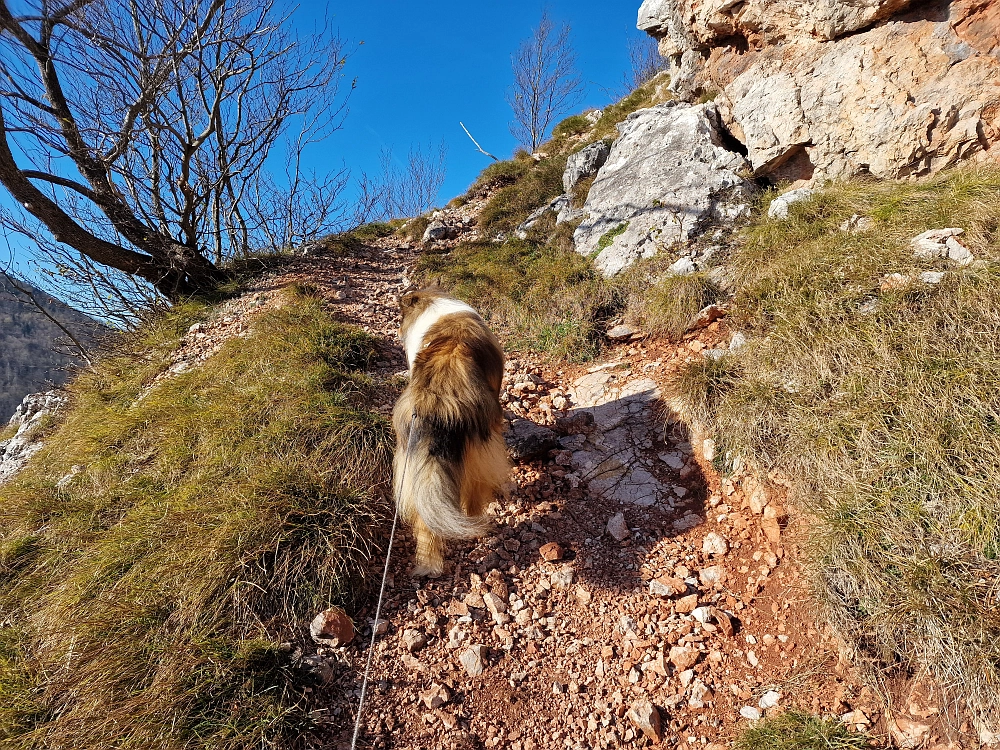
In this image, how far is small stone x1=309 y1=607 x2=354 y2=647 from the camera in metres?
2.57

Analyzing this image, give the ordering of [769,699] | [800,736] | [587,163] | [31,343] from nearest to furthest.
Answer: [800,736] < [769,699] < [587,163] < [31,343]

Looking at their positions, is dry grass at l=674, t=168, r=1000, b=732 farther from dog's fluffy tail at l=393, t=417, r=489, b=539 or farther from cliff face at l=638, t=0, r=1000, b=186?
dog's fluffy tail at l=393, t=417, r=489, b=539

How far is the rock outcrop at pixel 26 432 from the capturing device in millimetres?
5539

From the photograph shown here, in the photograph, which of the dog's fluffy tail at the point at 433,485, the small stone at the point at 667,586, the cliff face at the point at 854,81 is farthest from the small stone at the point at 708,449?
the cliff face at the point at 854,81

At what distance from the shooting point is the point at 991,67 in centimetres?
443

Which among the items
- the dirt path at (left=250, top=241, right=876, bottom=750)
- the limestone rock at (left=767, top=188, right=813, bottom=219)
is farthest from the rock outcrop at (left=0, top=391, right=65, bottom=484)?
the limestone rock at (left=767, top=188, right=813, bottom=219)

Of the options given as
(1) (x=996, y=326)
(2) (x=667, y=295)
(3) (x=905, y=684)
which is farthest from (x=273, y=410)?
(1) (x=996, y=326)

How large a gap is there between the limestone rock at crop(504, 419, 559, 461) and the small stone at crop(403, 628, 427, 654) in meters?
1.59

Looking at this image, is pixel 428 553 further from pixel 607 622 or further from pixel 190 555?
pixel 190 555

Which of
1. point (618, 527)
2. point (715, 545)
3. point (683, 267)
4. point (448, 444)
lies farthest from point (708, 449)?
point (683, 267)

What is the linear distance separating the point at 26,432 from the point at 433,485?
6.77 m

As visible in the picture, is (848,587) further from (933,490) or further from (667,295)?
(667,295)

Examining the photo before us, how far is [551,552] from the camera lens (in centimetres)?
308

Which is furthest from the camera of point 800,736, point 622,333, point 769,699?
point 622,333
